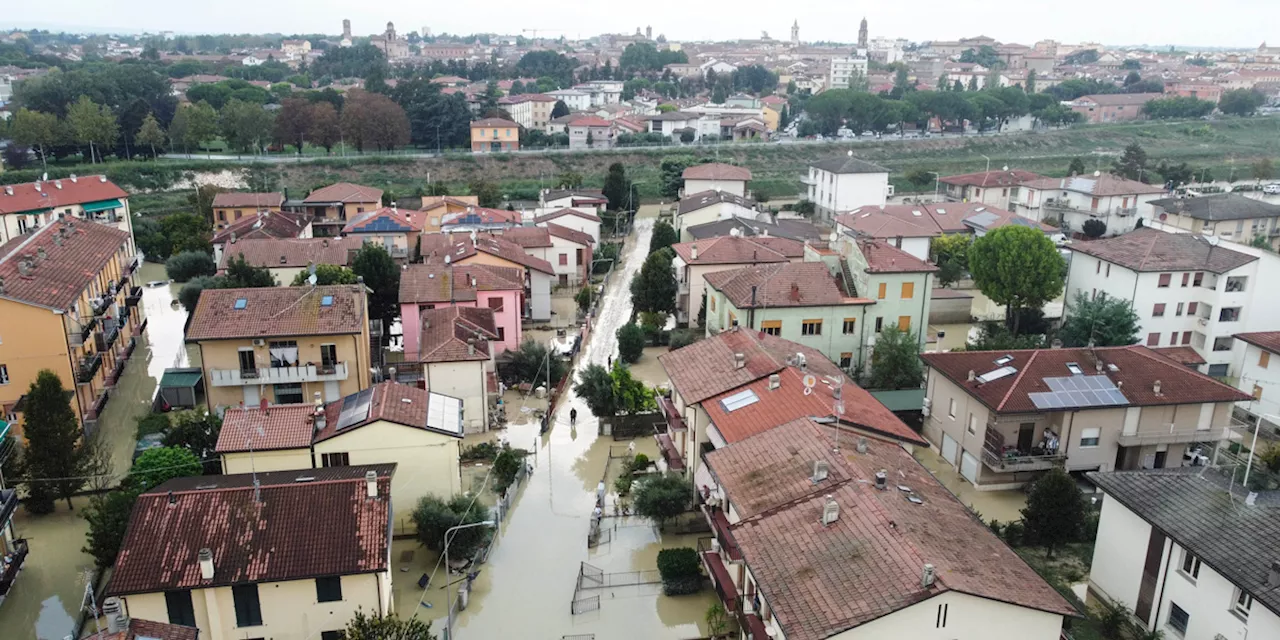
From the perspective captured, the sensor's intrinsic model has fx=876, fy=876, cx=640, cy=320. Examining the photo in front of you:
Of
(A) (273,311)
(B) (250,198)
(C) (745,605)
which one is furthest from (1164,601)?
(B) (250,198)

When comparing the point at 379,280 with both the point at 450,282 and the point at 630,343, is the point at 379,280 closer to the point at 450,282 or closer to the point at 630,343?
the point at 450,282

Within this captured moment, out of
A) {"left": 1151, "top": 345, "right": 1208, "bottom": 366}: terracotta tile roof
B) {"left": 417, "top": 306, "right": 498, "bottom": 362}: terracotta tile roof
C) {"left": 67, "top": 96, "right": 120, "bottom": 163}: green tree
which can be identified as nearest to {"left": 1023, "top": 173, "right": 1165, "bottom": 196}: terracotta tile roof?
{"left": 1151, "top": 345, "right": 1208, "bottom": 366}: terracotta tile roof

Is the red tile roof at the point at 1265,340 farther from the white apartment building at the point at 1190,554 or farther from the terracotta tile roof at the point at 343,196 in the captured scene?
the terracotta tile roof at the point at 343,196

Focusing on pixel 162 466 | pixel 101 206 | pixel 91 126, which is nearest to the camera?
pixel 162 466

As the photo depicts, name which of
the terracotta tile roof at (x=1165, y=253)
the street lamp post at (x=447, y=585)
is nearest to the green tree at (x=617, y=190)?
the terracotta tile roof at (x=1165, y=253)

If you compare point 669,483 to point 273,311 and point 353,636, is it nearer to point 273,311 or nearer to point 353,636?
point 353,636

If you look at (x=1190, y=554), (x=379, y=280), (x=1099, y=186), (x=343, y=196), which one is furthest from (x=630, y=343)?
(x=1099, y=186)
